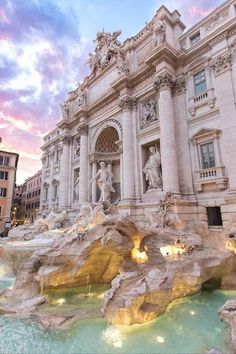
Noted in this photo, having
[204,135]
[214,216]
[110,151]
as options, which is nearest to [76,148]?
[110,151]

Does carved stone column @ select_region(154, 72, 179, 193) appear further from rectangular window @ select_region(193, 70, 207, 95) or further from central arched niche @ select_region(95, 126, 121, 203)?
central arched niche @ select_region(95, 126, 121, 203)

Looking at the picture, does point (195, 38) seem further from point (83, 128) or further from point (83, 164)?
point (83, 164)

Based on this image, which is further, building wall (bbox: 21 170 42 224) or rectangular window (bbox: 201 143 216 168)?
building wall (bbox: 21 170 42 224)

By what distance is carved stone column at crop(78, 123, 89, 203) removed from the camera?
60.4ft

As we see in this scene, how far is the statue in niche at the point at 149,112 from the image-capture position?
1430 cm

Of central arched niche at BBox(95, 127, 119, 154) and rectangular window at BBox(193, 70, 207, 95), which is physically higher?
rectangular window at BBox(193, 70, 207, 95)

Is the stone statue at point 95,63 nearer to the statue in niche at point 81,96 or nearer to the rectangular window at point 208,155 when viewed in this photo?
the statue in niche at point 81,96

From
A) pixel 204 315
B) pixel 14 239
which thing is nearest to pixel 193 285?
pixel 204 315

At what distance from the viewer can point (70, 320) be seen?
16.7ft

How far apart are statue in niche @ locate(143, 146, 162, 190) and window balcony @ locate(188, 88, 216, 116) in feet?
10.8

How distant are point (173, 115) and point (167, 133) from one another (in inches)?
59.7

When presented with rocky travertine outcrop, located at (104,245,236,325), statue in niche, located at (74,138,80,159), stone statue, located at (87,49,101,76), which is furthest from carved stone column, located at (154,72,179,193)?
Result: statue in niche, located at (74,138,80,159)

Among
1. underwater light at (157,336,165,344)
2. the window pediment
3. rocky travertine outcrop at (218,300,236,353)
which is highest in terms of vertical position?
the window pediment

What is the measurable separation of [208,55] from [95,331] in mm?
14145
